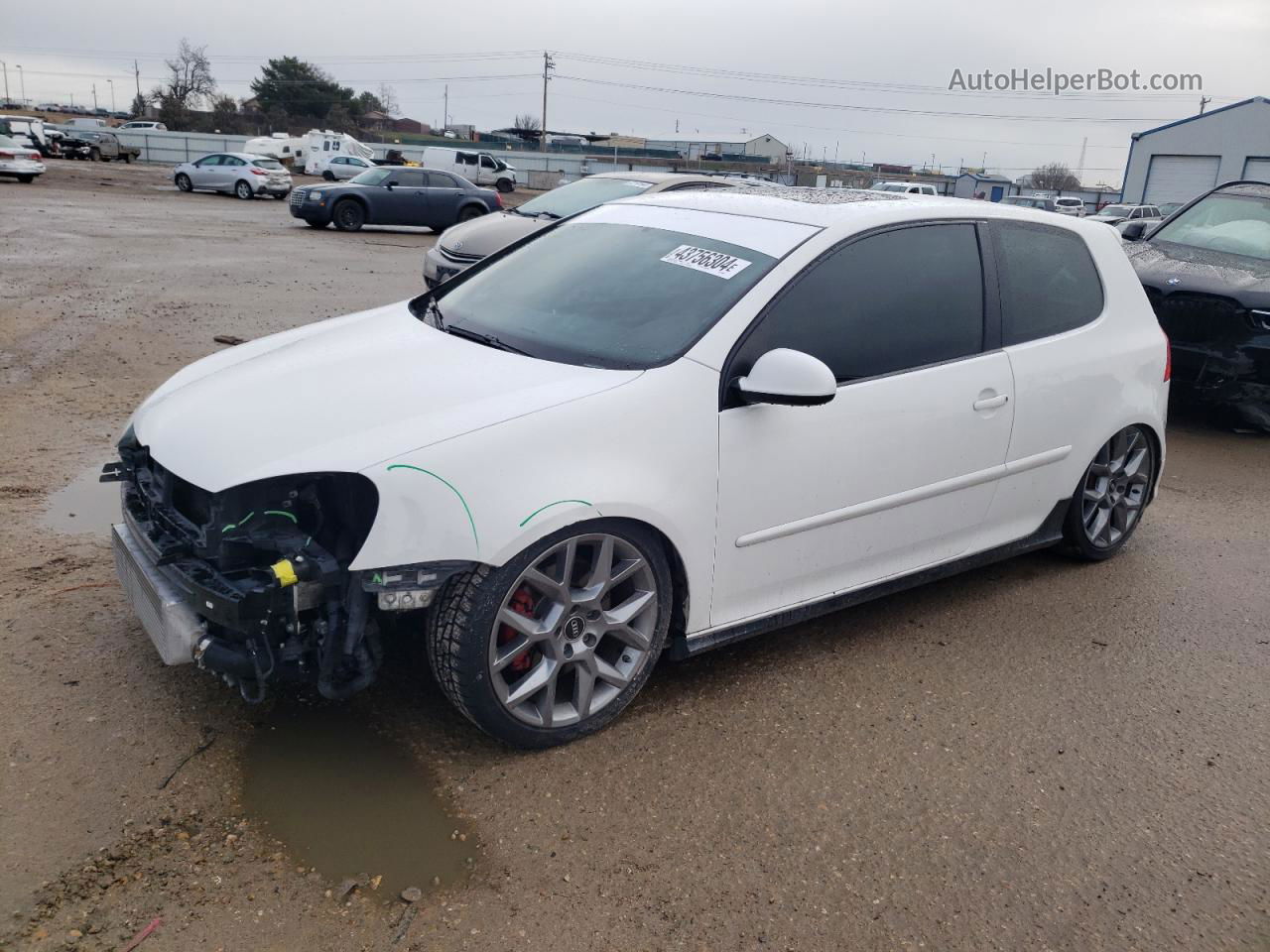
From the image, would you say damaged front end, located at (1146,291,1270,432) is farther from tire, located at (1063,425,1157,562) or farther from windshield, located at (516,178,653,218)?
windshield, located at (516,178,653,218)

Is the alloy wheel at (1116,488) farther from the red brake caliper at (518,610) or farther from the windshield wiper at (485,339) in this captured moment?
the red brake caliper at (518,610)

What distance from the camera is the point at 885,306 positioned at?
3.76 m

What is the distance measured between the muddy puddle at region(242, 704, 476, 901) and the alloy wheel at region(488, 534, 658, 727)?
395mm

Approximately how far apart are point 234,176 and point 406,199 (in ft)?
43.5

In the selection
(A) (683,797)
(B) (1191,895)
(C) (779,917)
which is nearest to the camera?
(C) (779,917)

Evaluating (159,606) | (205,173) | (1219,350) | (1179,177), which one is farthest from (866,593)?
(1179,177)

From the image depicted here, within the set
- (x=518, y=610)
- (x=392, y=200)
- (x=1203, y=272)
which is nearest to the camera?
(x=518, y=610)

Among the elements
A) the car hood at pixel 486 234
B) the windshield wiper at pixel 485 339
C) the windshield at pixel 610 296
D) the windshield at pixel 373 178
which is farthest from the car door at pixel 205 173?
the windshield wiper at pixel 485 339

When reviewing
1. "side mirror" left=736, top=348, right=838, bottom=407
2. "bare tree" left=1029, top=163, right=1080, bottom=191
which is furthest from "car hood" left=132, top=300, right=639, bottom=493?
"bare tree" left=1029, top=163, right=1080, bottom=191

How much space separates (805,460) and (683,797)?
3.84 feet

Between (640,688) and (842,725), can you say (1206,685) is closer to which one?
(842,725)

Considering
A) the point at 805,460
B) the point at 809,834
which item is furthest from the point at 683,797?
the point at 805,460

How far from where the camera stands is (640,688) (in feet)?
11.5

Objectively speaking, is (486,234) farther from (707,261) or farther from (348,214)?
(348,214)
